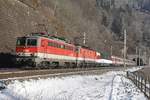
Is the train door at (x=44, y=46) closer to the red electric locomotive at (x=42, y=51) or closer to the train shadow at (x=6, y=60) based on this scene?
the red electric locomotive at (x=42, y=51)

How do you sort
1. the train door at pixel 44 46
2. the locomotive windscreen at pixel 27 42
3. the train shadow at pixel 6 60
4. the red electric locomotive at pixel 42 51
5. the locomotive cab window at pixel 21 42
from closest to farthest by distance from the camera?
the red electric locomotive at pixel 42 51
the locomotive windscreen at pixel 27 42
the locomotive cab window at pixel 21 42
the train door at pixel 44 46
the train shadow at pixel 6 60

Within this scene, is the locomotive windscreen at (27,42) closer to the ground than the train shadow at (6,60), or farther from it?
farther from it

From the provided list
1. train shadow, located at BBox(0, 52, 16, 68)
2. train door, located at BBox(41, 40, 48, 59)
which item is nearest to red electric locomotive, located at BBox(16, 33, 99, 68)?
train door, located at BBox(41, 40, 48, 59)

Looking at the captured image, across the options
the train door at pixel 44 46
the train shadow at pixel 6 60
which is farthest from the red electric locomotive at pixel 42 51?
the train shadow at pixel 6 60

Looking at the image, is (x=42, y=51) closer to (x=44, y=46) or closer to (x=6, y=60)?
(x=44, y=46)

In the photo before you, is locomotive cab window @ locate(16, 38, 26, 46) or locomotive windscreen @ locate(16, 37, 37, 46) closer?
locomotive windscreen @ locate(16, 37, 37, 46)

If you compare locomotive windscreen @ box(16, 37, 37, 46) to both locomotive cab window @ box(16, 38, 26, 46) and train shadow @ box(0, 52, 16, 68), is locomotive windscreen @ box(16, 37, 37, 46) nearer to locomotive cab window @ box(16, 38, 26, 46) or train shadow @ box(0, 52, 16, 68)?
locomotive cab window @ box(16, 38, 26, 46)

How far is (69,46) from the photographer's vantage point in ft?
152

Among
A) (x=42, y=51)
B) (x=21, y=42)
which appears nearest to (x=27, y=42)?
(x=21, y=42)

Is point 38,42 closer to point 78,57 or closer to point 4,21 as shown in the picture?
point 4,21

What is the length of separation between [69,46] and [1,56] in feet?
38.7

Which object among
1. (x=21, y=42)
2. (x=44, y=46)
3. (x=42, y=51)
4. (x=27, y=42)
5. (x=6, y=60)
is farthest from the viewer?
(x=6, y=60)

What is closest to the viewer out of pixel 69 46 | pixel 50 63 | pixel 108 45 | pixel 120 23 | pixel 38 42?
pixel 38 42

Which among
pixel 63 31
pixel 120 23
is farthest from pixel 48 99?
pixel 120 23
